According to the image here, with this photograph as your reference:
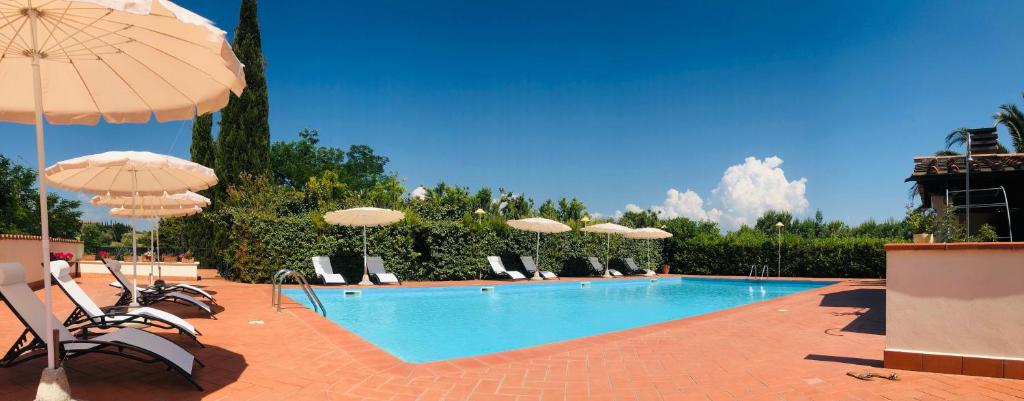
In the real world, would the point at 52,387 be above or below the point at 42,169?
below

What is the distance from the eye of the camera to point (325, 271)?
14320 millimetres

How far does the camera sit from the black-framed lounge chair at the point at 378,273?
14719mm

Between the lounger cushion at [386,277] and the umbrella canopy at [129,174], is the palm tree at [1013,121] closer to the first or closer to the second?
the lounger cushion at [386,277]

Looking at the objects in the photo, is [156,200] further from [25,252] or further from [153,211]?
[25,252]

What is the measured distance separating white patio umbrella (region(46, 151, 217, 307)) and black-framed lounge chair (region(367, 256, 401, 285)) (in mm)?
7400

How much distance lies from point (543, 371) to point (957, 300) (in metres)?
3.41

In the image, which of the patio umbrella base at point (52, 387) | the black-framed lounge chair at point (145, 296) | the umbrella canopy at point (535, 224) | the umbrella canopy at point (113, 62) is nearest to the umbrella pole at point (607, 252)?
the umbrella canopy at point (535, 224)

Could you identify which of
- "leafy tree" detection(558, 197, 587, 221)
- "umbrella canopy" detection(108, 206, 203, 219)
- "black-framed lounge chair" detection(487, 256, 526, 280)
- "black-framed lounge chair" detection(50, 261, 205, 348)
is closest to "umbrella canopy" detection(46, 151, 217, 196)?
"black-framed lounge chair" detection(50, 261, 205, 348)

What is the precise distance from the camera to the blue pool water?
26.1 ft

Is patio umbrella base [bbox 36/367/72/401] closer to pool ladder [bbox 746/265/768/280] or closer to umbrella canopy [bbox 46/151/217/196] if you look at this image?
umbrella canopy [bbox 46/151/217/196]

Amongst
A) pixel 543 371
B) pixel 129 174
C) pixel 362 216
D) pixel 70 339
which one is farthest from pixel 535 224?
pixel 70 339

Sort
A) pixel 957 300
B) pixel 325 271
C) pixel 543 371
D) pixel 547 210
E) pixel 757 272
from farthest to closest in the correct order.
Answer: pixel 547 210, pixel 757 272, pixel 325 271, pixel 543 371, pixel 957 300

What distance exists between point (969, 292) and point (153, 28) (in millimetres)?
6141

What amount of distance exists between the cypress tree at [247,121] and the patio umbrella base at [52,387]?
1936cm
